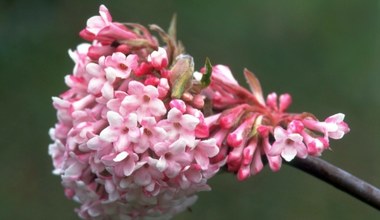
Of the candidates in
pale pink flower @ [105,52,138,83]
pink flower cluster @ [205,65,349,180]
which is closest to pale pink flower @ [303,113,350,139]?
pink flower cluster @ [205,65,349,180]

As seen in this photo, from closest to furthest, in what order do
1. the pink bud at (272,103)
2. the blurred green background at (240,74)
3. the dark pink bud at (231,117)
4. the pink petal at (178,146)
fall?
the pink petal at (178,146)
the dark pink bud at (231,117)
the pink bud at (272,103)
the blurred green background at (240,74)

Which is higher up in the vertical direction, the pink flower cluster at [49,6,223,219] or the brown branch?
the pink flower cluster at [49,6,223,219]

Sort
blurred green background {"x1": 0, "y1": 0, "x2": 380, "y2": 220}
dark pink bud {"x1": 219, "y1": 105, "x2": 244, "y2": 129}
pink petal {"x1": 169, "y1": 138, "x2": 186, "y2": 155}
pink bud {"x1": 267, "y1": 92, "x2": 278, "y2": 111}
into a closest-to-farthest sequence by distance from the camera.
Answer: pink petal {"x1": 169, "y1": 138, "x2": 186, "y2": 155} < dark pink bud {"x1": 219, "y1": 105, "x2": 244, "y2": 129} < pink bud {"x1": 267, "y1": 92, "x2": 278, "y2": 111} < blurred green background {"x1": 0, "y1": 0, "x2": 380, "y2": 220}

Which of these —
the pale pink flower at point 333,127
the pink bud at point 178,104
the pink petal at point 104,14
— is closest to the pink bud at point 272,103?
the pale pink flower at point 333,127

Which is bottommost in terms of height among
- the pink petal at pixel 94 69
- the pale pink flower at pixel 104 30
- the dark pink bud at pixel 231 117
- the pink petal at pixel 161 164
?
the pink petal at pixel 161 164

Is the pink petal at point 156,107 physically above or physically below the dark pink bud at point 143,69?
below

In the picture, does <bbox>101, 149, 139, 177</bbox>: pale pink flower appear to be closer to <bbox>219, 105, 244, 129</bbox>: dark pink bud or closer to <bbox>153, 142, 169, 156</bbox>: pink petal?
<bbox>153, 142, 169, 156</bbox>: pink petal

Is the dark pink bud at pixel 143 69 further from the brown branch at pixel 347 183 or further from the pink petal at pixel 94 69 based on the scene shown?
the brown branch at pixel 347 183

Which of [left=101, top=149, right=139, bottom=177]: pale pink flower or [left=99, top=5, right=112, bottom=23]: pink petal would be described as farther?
[left=99, top=5, right=112, bottom=23]: pink petal
